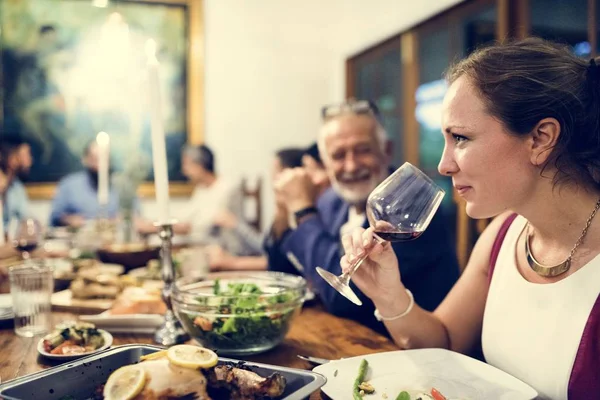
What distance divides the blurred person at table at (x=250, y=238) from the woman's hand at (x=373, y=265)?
0.95m

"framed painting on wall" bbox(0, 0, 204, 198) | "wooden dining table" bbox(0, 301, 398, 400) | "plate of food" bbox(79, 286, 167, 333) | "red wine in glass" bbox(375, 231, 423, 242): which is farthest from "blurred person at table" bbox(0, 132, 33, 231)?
"red wine in glass" bbox(375, 231, 423, 242)

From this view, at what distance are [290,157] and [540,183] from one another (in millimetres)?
2060

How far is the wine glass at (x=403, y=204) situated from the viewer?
98cm

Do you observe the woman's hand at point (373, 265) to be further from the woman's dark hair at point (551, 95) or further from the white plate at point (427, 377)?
the woman's dark hair at point (551, 95)

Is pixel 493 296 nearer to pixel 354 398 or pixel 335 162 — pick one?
pixel 354 398

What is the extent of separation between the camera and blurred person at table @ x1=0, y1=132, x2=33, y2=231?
12.7 feet

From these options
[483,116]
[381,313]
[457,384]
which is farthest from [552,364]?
[483,116]

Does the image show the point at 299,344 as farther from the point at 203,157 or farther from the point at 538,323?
the point at 203,157

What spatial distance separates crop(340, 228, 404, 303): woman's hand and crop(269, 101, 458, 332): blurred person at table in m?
0.25

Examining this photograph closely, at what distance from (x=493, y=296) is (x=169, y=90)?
4377mm

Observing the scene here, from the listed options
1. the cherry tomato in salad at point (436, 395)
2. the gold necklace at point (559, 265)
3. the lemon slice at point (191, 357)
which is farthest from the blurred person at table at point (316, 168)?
the lemon slice at point (191, 357)

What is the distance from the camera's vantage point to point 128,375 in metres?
0.70

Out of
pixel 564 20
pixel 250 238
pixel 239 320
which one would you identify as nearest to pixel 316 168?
pixel 250 238

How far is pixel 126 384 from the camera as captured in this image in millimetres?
691
